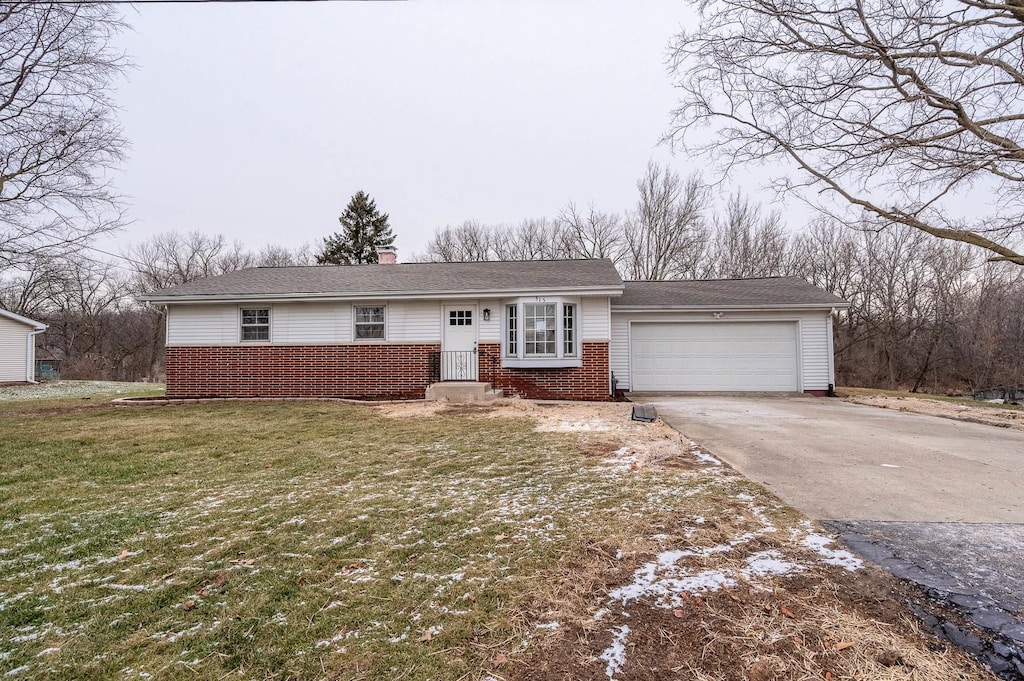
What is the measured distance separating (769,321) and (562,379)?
20.2 feet

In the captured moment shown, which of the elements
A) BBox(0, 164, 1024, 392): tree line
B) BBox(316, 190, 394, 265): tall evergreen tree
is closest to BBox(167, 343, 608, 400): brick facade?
BBox(0, 164, 1024, 392): tree line

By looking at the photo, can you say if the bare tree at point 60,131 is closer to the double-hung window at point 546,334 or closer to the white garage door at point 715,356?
the double-hung window at point 546,334

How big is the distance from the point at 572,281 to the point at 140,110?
43.6 feet

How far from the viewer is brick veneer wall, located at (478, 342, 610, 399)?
1095 centimetres

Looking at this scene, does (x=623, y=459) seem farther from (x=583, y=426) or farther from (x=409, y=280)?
(x=409, y=280)

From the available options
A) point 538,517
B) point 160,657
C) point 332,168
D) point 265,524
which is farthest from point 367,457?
point 332,168

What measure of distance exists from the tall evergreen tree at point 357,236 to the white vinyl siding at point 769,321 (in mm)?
22095

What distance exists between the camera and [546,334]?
35.8 feet

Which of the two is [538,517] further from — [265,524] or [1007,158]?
[1007,158]

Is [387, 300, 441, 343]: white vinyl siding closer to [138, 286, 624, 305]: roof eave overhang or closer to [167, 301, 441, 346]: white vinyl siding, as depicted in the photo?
[167, 301, 441, 346]: white vinyl siding

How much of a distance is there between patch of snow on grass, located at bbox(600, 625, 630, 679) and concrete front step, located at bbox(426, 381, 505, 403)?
8126 mm

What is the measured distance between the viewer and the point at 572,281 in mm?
11094

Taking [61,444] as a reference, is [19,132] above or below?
above

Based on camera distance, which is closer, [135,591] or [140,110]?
[135,591]
